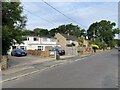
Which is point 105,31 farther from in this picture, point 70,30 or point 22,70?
point 22,70

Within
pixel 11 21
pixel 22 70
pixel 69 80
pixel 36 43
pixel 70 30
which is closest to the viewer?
pixel 69 80

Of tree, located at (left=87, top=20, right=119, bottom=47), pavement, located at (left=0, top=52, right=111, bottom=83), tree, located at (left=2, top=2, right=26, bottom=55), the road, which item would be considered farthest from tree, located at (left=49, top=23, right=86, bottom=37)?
the road

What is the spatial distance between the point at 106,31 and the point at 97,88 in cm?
14853

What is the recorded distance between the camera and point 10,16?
25562 millimetres

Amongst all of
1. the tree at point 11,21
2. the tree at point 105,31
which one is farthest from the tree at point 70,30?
the tree at point 11,21

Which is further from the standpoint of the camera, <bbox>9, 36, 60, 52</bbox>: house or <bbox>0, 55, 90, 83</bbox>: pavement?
<bbox>9, 36, 60, 52</bbox>: house

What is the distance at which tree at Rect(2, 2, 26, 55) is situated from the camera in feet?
81.5

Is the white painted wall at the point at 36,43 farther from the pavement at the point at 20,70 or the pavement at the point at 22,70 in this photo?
the pavement at the point at 20,70

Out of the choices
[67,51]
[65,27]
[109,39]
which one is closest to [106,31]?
[109,39]

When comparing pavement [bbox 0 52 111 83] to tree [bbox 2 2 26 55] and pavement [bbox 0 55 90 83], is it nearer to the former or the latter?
pavement [bbox 0 55 90 83]

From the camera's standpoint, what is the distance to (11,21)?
84.9ft

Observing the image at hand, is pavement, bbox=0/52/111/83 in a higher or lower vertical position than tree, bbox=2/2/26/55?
lower

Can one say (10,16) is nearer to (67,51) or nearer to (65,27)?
(67,51)

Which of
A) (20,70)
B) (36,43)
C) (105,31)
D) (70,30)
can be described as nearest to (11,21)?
(20,70)
